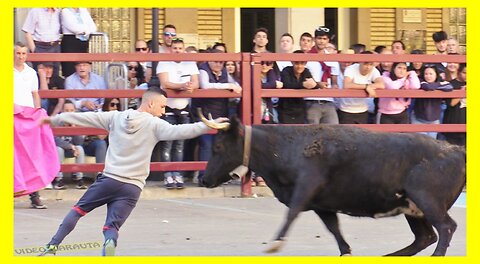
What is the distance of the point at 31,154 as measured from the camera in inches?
A: 388

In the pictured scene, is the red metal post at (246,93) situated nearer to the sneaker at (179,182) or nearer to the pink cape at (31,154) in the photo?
the sneaker at (179,182)

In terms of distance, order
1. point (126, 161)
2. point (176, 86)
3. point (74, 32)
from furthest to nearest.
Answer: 1. point (74, 32)
2. point (176, 86)
3. point (126, 161)

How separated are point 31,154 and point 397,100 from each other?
189 inches

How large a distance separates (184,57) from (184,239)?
3.00 meters

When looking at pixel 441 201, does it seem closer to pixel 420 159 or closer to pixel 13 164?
pixel 420 159

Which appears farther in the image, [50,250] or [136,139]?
[50,250]

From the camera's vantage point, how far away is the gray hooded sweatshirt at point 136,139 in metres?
7.69

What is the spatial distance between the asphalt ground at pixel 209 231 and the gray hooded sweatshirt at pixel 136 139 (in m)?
1.00

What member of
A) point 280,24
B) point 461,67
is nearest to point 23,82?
point 461,67

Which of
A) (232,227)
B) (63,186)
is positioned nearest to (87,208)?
(232,227)

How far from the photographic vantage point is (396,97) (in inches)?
479

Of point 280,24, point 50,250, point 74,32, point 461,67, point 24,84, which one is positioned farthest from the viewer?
point 280,24

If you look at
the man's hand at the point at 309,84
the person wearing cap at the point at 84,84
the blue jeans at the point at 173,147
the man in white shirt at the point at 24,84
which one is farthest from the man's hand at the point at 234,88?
the man in white shirt at the point at 24,84

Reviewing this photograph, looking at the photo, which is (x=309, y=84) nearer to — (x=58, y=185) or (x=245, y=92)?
(x=245, y=92)
